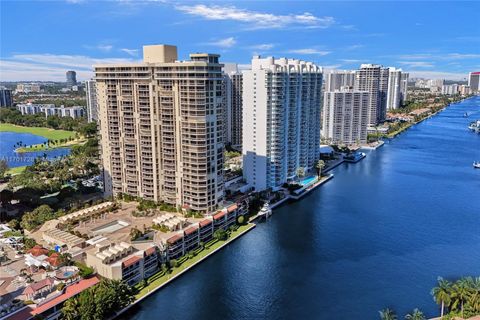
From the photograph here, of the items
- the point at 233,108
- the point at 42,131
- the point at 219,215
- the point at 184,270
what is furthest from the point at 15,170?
the point at 42,131

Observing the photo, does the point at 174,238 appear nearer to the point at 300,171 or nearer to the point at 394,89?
the point at 300,171

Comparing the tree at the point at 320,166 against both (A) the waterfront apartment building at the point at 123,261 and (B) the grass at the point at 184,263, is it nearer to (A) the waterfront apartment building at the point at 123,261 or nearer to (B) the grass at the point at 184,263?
(B) the grass at the point at 184,263

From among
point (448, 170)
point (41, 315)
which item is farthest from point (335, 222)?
point (448, 170)

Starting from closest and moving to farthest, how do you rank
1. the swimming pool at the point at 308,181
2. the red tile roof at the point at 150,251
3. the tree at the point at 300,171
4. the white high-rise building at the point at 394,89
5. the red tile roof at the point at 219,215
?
1. the red tile roof at the point at 150,251
2. the red tile roof at the point at 219,215
3. the swimming pool at the point at 308,181
4. the tree at the point at 300,171
5. the white high-rise building at the point at 394,89

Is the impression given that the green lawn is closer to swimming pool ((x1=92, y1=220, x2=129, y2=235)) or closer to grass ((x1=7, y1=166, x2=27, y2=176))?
grass ((x1=7, y1=166, x2=27, y2=176))

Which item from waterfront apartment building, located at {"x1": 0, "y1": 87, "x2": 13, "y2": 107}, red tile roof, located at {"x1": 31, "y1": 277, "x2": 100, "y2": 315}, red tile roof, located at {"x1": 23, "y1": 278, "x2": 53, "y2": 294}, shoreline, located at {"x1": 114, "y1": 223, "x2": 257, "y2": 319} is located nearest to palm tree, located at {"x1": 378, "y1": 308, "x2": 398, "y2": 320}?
shoreline, located at {"x1": 114, "y1": 223, "x2": 257, "y2": 319}

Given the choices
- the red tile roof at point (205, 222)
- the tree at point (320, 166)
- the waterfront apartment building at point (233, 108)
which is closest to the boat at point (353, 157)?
the tree at point (320, 166)
